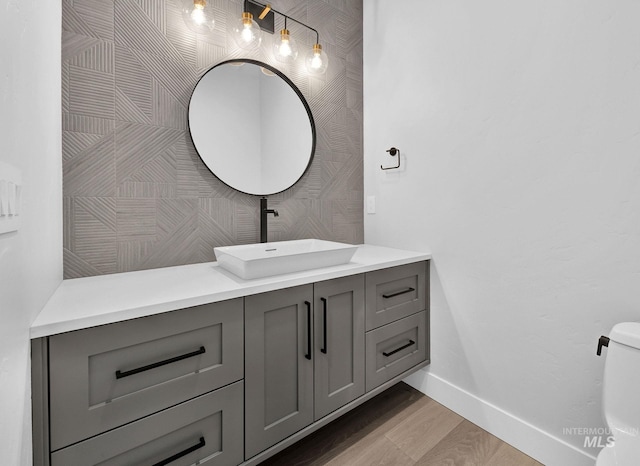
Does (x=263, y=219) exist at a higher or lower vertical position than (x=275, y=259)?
higher

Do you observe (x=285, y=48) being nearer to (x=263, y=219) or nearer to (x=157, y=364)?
(x=263, y=219)

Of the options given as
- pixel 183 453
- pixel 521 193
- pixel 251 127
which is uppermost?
pixel 251 127

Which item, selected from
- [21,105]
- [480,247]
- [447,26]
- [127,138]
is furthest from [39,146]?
[447,26]

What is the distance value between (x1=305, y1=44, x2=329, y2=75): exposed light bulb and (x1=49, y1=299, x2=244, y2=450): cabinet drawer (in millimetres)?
1464

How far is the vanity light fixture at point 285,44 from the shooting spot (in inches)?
65.9

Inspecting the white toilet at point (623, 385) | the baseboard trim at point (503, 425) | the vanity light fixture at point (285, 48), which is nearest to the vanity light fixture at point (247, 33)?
the vanity light fixture at point (285, 48)

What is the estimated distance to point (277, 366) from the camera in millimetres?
1197

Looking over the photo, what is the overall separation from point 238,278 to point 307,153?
0.98 m

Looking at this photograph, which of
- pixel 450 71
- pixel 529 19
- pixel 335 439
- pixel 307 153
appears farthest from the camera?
pixel 307 153

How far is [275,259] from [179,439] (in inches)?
25.6

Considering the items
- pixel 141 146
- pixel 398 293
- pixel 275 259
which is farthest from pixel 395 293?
pixel 141 146

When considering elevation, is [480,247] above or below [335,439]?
above

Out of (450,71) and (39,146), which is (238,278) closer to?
(39,146)

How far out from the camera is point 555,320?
1328mm
